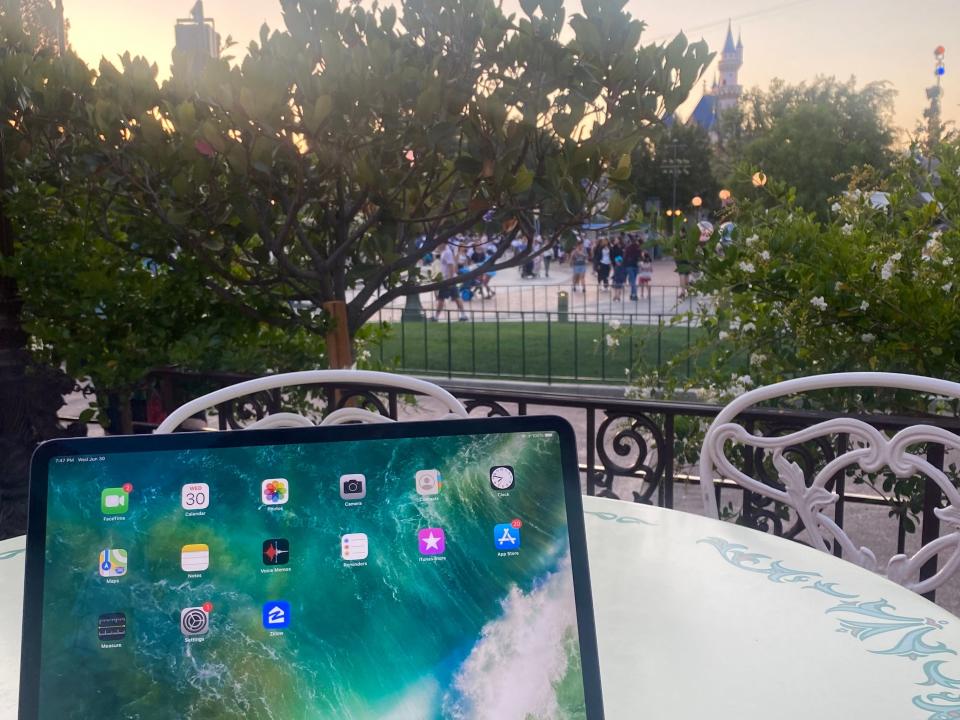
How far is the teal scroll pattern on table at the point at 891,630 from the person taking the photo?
1026mm

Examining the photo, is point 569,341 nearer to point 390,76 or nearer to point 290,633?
point 390,76

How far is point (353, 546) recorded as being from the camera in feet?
2.82

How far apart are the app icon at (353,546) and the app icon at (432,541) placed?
0.17 ft

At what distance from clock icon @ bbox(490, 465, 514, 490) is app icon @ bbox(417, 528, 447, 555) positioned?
0.07m

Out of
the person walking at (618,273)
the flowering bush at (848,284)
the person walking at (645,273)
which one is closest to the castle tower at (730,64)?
the person walking at (645,273)

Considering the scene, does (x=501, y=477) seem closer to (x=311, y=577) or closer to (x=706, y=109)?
(x=311, y=577)

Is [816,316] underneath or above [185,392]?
above

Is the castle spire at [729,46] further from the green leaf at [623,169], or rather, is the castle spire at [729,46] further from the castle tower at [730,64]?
the green leaf at [623,169]

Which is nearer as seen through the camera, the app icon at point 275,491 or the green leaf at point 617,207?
the app icon at point 275,491

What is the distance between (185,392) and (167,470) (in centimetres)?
314

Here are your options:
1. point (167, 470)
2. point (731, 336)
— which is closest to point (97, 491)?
point (167, 470)

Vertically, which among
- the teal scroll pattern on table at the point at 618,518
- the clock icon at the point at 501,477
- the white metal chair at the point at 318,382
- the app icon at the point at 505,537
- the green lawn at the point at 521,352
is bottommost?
the teal scroll pattern on table at the point at 618,518

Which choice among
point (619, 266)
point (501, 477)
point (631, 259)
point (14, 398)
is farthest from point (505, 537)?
point (619, 266)

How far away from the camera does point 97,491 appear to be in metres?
0.84
